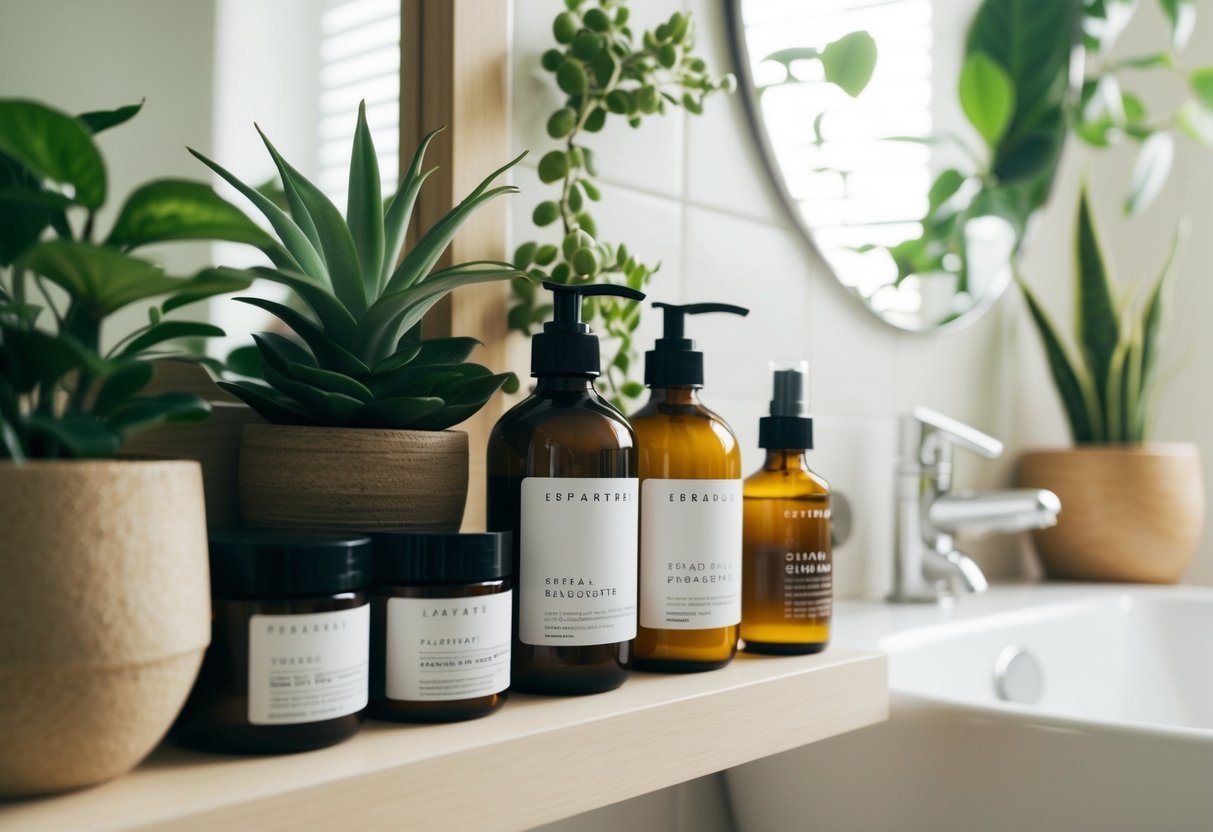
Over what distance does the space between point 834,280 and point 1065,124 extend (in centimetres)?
50

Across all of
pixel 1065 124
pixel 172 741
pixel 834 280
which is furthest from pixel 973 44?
pixel 172 741

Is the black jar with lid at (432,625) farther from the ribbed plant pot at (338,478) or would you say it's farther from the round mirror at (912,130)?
the round mirror at (912,130)

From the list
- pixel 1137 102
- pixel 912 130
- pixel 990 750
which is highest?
pixel 1137 102

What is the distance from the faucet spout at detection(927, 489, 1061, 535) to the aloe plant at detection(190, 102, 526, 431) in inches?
23.9

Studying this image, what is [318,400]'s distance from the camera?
436mm

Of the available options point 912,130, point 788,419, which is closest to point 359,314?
point 788,419

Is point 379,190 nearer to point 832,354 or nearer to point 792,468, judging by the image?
point 792,468

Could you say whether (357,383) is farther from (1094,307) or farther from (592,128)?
(1094,307)

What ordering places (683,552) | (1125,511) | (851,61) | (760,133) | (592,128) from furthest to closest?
(1125,511)
(851,61)
(760,133)
(592,128)
(683,552)

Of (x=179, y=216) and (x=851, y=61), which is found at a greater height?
(x=851, y=61)

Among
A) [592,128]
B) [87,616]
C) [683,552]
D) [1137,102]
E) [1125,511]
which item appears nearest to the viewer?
[87,616]

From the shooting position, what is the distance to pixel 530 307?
2.01 ft

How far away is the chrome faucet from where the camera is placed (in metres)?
0.95

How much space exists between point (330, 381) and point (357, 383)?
0.4 inches
